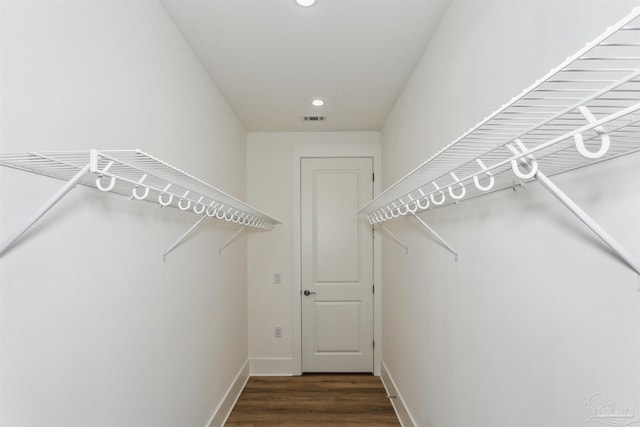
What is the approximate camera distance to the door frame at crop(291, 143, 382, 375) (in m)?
3.51

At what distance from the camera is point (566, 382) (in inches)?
35.0

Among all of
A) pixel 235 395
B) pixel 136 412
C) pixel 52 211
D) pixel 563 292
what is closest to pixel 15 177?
pixel 52 211

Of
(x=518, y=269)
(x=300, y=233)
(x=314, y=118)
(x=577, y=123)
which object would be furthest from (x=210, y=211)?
(x=300, y=233)

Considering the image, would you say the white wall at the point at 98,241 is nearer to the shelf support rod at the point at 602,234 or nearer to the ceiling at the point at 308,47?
the ceiling at the point at 308,47

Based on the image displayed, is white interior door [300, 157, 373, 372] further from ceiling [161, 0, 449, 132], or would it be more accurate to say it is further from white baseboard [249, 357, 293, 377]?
ceiling [161, 0, 449, 132]

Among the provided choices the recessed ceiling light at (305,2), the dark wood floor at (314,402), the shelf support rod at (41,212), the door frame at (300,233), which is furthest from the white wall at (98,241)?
the door frame at (300,233)

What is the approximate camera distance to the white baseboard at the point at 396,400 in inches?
92.7

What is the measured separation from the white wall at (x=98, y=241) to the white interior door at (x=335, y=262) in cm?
159

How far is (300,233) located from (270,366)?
1.42 meters

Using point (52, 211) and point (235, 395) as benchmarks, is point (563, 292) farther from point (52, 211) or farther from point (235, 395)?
point (235, 395)

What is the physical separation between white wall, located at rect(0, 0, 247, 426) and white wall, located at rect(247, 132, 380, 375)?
4.73 feet

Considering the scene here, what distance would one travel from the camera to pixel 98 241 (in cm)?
114

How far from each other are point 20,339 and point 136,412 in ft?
2.33

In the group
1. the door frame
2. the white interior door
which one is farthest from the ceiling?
the white interior door
